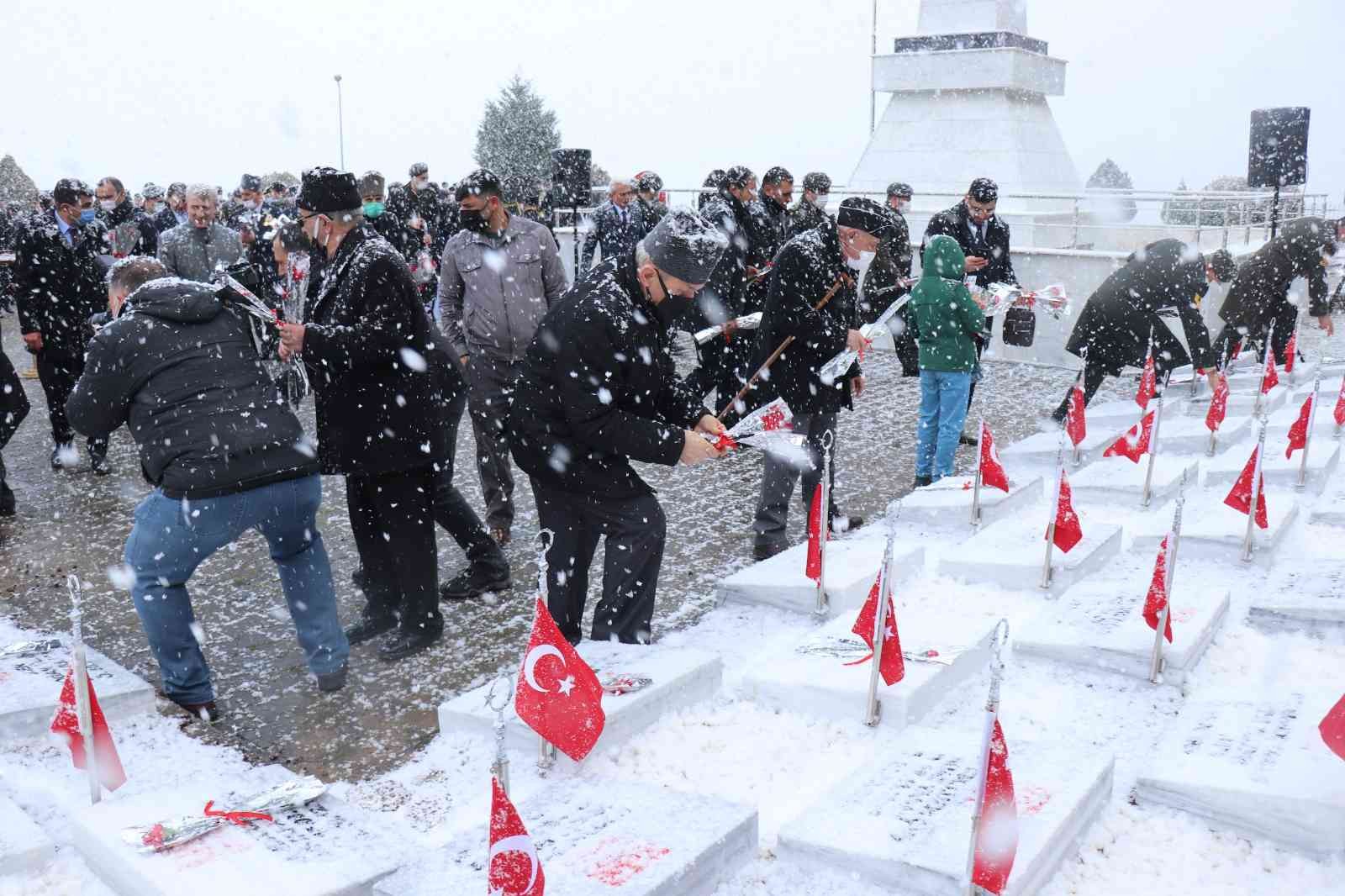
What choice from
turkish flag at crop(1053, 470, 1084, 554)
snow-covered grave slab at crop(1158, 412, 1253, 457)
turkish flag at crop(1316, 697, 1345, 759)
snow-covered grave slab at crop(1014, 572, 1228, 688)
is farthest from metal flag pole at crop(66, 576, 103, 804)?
snow-covered grave slab at crop(1158, 412, 1253, 457)

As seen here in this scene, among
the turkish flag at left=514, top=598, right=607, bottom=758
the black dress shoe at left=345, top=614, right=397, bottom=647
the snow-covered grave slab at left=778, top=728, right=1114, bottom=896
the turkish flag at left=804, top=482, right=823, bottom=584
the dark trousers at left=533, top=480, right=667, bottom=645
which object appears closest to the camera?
the snow-covered grave slab at left=778, top=728, right=1114, bottom=896

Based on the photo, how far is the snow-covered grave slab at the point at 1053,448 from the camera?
775 centimetres

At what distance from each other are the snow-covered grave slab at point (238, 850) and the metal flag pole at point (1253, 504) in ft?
14.4

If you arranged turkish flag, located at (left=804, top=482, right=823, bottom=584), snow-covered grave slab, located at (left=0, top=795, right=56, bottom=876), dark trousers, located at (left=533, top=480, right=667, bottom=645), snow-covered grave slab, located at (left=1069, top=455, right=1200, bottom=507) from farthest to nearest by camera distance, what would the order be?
snow-covered grave slab, located at (left=1069, top=455, right=1200, bottom=507) < turkish flag, located at (left=804, top=482, right=823, bottom=584) < dark trousers, located at (left=533, top=480, right=667, bottom=645) < snow-covered grave slab, located at (left=0, top=795, right=56, bottom=876)

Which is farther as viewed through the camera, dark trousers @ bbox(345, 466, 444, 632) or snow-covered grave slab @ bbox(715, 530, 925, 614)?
snow-covered grave slab @ bbox(715, 530, 925, 614)

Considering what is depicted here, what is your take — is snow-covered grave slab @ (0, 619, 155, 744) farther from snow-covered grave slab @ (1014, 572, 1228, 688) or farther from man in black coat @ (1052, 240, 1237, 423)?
man in black coat @ (1052, 240, 1237, 423)

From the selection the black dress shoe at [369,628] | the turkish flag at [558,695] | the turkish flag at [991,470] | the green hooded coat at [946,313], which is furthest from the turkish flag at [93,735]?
the green hooded coat at [946,313]

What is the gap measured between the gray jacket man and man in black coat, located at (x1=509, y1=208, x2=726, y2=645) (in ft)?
5.46

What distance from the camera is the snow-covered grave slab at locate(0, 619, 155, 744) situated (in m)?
3.77

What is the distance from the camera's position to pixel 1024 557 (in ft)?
17.5

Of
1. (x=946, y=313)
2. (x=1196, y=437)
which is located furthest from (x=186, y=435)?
(x=1196, y=437)

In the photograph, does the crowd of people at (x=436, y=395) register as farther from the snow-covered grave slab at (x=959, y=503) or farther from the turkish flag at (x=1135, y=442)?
the turkish flag at (x=1135, y=442)

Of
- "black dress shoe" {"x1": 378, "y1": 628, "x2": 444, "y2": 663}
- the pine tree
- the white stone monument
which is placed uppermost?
the pine tree

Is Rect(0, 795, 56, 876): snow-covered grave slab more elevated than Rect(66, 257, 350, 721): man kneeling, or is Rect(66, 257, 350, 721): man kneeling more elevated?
Rect(66, 257, 350, 721): man kneeling
